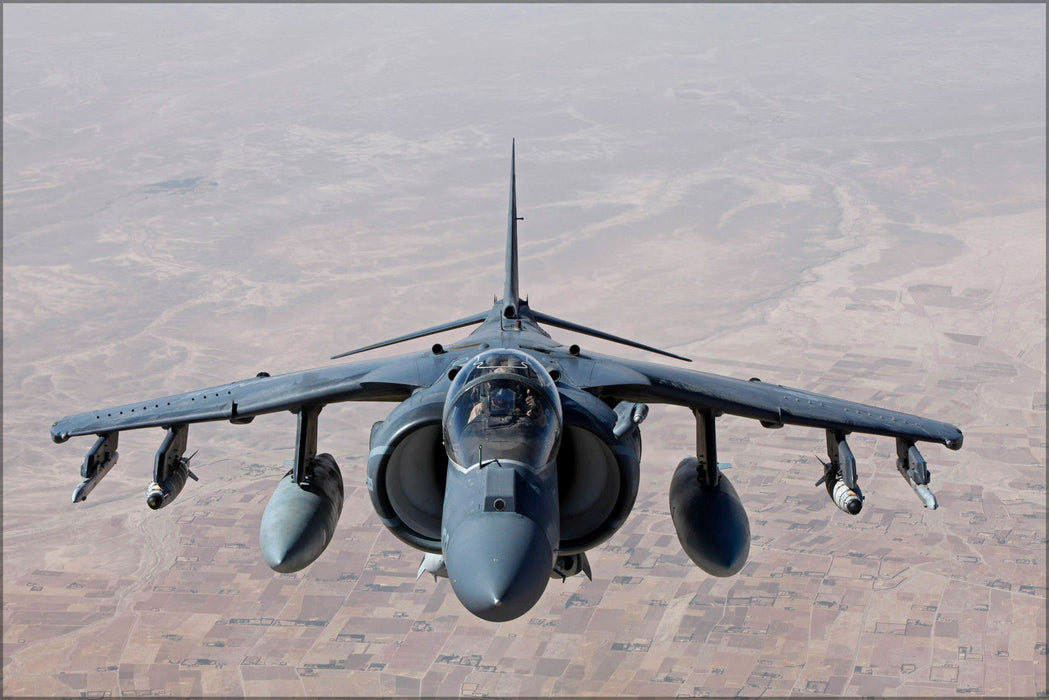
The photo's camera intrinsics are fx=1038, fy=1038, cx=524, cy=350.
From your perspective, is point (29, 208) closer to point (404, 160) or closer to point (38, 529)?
point (404, 160)

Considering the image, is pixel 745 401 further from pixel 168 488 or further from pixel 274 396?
pixel 168 488

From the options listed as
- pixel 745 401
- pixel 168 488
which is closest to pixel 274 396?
pixel 168 488

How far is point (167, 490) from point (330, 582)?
52391mm

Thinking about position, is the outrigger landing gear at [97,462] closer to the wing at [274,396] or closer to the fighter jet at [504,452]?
the fighter jet at [504,452]

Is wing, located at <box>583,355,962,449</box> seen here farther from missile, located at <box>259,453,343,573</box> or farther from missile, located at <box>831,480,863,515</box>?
missile, located at <box>259,453,343,573</box>

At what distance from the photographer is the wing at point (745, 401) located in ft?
53.4

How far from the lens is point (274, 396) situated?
1656cm

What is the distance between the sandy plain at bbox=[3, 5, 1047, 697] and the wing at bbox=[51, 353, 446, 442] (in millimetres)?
43825

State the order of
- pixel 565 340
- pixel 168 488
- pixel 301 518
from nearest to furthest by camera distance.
A: pixel 301 518
pixel 168 488
pixel 565 340

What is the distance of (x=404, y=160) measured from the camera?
614 ft

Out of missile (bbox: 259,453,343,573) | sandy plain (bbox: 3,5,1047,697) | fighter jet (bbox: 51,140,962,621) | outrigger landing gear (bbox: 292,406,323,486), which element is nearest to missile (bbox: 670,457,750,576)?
fighter jet (bbox: 51,140,962,621)

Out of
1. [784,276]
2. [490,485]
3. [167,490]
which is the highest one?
[490,485]

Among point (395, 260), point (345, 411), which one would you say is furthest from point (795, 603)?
point (395, 260)

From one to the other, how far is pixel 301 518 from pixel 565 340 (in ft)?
294
